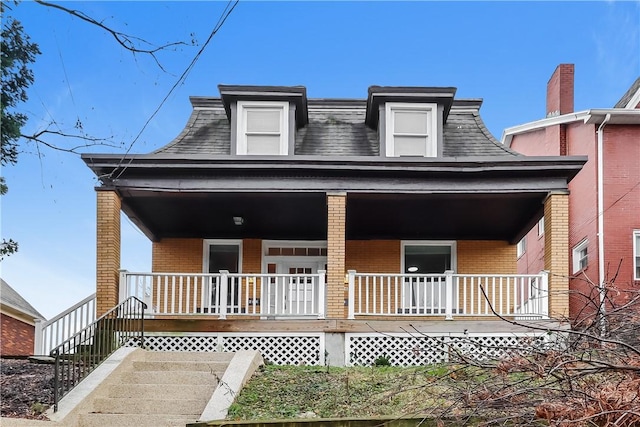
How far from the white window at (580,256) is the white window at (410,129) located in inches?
273

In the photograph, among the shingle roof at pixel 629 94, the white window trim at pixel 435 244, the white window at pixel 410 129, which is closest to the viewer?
the white window at pixel 410 129

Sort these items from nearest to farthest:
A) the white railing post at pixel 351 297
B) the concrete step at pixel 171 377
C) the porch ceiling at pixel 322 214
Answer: the concrete step at pixel 171 377
the white railing post at pixel 351 297
the porch ceiling at pixel 322 214

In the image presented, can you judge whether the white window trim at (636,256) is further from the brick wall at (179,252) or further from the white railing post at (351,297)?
the brick wall at (179,252)

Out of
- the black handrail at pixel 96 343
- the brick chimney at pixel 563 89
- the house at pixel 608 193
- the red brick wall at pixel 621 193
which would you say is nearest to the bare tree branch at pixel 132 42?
the black handrail at pixel 96 343

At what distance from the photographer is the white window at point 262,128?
51.3 ft

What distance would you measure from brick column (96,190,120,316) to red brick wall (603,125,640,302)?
11.8 m

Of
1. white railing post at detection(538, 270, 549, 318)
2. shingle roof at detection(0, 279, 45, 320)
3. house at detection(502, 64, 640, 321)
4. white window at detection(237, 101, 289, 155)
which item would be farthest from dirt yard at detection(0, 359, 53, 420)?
shingle roof at detection(0, 279, 45, 320)

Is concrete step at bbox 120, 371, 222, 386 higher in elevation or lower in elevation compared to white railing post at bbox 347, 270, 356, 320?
lower

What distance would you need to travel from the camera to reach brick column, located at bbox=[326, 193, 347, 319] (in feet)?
46.0

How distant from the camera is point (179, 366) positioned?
1116 centimetres

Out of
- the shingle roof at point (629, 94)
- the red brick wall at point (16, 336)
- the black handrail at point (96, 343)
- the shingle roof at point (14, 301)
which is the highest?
the shingle roof at point (629, 94)

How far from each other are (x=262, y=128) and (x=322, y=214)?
7.21ft

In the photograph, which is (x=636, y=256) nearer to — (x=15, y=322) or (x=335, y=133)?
(x=335, y=133)

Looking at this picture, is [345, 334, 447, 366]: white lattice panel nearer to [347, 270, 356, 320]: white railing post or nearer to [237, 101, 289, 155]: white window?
[347, 270, 356, 320]: white railing post
